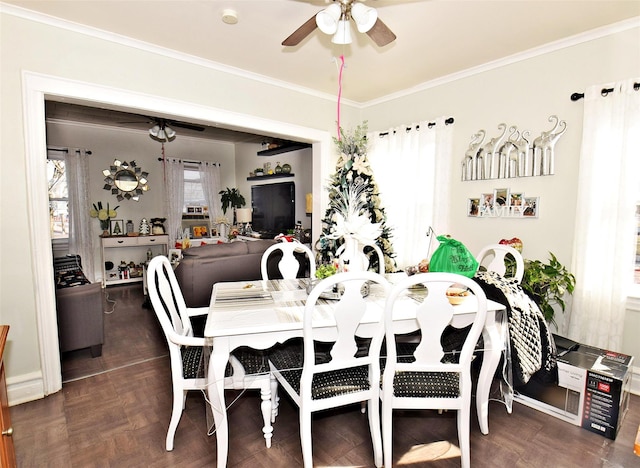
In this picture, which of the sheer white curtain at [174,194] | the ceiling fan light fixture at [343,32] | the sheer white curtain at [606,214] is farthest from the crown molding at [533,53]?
the sheer white curtain at [174,194]


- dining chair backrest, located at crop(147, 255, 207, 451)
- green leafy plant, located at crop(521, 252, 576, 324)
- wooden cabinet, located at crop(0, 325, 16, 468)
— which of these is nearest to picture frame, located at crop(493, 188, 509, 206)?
green leafy plant, located at crop(521, 252, 576, 324)

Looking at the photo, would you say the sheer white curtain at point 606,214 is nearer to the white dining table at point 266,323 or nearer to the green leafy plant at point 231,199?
the white dining table at point 266,323

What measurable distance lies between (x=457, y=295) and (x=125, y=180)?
19.8 ft

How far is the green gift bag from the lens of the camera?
2148 mm

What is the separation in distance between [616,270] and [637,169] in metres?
0.75

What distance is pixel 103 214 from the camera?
5.85 m

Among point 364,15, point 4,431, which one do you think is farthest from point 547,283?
point 4,431

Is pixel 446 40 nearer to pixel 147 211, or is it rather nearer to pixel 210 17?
pixel 210 17

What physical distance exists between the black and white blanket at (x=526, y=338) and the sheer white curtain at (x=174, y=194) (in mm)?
5950

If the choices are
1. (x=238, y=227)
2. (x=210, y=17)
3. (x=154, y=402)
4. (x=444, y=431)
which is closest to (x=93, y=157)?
(x=238, y=227)

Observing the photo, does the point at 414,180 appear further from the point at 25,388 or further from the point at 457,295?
the point at 25,388

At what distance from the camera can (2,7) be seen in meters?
2.27

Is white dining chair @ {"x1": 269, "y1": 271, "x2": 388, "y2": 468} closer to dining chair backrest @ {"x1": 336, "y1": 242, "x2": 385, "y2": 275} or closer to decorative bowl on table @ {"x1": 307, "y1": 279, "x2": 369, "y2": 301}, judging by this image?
decorative bowl on table @ {"x1": 307, "y1": 279, "x2": 369, "y2": 301}

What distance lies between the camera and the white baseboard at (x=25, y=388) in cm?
238
